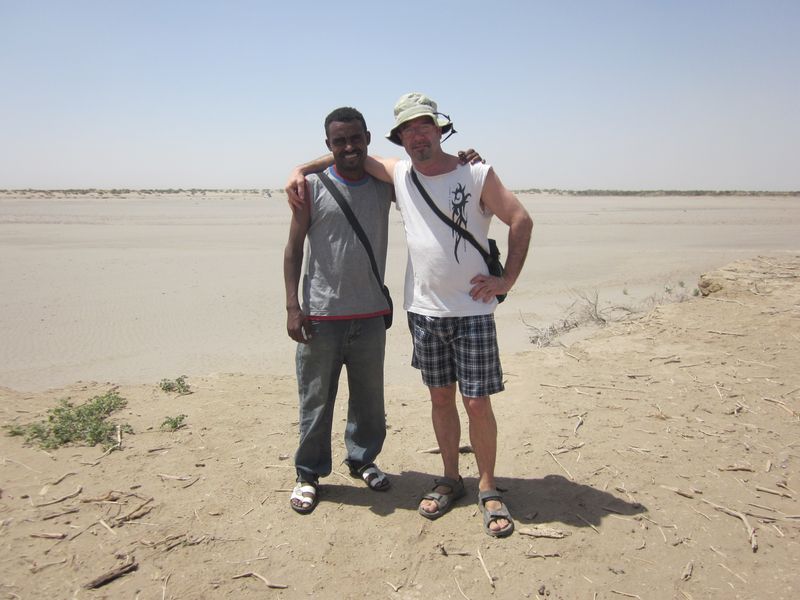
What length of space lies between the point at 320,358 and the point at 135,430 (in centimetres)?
209

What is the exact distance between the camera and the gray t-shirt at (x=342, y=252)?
3281 millimetres

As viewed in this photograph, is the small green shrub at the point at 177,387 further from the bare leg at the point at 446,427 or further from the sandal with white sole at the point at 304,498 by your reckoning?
the bare leg at the point at 446,427

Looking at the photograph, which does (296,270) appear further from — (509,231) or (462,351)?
(509,231)

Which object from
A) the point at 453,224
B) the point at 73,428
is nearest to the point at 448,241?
the point at 453,224

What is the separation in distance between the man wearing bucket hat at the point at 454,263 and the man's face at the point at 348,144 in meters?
0.18

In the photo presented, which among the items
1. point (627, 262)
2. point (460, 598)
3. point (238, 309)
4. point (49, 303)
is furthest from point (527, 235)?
point (627, 262)

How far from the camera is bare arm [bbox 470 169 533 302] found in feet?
9.90

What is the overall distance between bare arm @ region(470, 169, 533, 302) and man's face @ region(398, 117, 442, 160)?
34 centimetres

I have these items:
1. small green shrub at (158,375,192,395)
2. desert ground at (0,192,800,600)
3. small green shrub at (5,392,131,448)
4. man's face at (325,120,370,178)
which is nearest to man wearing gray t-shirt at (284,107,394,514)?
man's face at (325,120,370,178)

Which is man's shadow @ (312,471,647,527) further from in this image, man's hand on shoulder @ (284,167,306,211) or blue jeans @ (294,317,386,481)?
man's hand on shoulder @ (284,167,306,211)

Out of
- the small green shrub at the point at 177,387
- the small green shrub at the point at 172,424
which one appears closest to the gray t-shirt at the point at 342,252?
the small green shrub at the point at 172,424

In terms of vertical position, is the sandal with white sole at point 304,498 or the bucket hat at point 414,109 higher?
the bucket hat at point 414,109

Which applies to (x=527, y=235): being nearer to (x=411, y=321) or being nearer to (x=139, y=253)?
(x=411, y=321)

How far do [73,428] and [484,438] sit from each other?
126 inches
